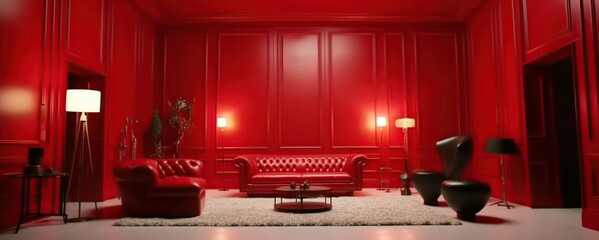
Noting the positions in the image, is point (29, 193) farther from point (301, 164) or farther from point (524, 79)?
point (524, 79)

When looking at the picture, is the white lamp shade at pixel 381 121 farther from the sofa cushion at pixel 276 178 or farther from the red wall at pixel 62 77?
the red wall at pixel 62 77

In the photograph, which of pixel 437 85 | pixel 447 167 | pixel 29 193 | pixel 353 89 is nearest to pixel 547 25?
pixel 447 167

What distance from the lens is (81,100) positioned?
4.69m

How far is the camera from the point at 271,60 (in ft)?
27.1

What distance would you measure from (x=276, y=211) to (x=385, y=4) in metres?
4.59

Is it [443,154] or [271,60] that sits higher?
[271,60]

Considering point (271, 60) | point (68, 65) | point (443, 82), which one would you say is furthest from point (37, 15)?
point (443, 82)

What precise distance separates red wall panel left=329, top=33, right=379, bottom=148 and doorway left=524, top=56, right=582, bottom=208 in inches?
119

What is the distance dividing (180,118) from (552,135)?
626 cm

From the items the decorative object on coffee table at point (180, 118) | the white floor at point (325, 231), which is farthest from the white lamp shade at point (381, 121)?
the decorative object on coffee table at point (180, 118)

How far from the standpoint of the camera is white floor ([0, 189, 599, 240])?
3.71 m

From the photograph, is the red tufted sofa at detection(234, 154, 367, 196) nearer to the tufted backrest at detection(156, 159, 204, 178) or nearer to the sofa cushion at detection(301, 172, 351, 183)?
the sofa cushion at detection(301, 172, 351, 183)

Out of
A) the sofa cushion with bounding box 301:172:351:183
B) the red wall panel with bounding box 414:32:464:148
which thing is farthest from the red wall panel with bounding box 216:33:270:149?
the red wall panel with bounding box 414:32:464:148

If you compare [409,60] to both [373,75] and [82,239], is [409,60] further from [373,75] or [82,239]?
[82,239]
